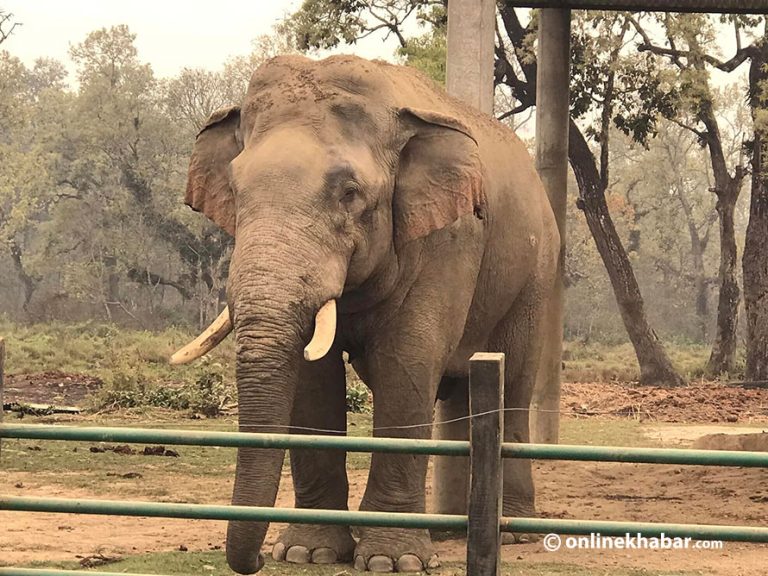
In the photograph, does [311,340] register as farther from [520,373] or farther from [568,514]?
[568,514]

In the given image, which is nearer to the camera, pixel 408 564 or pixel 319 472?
pixel 408 564

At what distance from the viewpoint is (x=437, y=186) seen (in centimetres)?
656

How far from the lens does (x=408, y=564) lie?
20.8 feet

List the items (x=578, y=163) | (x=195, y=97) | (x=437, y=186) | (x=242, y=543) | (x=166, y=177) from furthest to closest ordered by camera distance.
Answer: (x=195, y=97) → (x=166, y=177) → (x=578, y=163) → (x=437, y=186) → (x=242, y=543)

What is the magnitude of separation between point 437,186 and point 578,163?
19368 millimetres

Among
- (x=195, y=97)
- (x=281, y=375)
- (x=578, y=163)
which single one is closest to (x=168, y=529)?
(x=281, y=375)

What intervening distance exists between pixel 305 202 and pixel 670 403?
14.8 metres

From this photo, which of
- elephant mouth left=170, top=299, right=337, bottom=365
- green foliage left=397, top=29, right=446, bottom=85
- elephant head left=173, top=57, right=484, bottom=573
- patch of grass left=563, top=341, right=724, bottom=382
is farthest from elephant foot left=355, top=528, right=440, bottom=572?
patch of grass left=563, top=341, right=724, bottom=382

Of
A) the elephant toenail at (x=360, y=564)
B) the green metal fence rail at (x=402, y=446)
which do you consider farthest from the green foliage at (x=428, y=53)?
the green metal fence rail at (x=402, y=446)

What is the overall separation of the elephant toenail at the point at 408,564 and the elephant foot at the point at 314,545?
0.43 meters

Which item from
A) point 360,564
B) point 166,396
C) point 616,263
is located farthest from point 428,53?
point 360,564

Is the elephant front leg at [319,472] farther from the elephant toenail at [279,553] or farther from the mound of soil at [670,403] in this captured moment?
the mound of soil at [670,403]

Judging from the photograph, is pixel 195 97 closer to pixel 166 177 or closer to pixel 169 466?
pixel 166 177

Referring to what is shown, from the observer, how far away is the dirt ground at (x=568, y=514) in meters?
6.77
